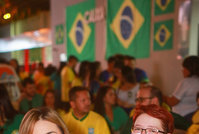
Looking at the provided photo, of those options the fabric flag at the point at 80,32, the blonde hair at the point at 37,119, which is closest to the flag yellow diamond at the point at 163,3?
the fabric flag at the point at 80,32

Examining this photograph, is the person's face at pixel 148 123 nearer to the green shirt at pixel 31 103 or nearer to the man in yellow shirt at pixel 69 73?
the green shirt at pixel 31 103

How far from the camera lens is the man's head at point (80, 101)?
86.0 inches

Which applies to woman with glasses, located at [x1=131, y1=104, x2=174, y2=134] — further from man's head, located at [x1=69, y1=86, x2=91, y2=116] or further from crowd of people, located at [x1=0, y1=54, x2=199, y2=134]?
man's head, located at [x1=69, y1=86, x2=91, y2=116]

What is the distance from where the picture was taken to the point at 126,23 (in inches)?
222

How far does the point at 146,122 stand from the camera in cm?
121

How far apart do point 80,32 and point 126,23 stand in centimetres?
199

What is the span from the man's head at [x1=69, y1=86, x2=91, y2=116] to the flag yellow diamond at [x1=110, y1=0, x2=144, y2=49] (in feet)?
10.9

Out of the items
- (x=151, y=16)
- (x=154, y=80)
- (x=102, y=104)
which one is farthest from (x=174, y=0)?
(x=102, y=104)

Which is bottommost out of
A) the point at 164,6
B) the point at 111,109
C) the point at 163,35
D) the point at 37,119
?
the point at 111,109

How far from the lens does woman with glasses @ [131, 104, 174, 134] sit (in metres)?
1.18

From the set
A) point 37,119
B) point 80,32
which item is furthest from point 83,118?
point 80,32

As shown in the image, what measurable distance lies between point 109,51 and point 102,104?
3.41 meters

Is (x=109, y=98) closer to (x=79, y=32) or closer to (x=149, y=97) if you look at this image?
(x=149, y=97)

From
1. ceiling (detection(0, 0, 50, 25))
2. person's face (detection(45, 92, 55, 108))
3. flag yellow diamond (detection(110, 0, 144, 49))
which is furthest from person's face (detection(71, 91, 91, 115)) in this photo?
ceiling (detection(0, 0, 50, 25))
